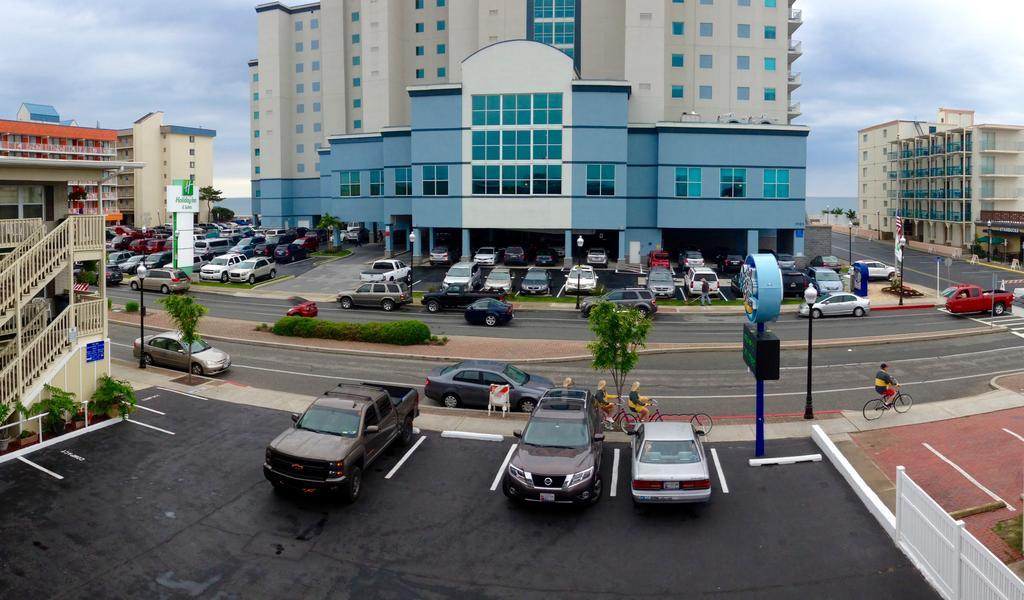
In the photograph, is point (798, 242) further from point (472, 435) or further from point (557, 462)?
point (557, 462)

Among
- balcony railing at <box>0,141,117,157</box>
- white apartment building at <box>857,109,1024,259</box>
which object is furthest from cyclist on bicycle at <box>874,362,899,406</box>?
balcony railing at <box>0,141,117,157</box>

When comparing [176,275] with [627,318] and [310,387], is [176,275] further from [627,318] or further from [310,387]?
[627,318]

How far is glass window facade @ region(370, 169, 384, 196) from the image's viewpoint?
7744 centimetres

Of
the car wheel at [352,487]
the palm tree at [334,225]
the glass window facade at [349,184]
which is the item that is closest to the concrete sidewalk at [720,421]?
the car wheel at [352,487]

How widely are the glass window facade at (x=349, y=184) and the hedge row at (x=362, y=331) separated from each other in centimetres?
4507

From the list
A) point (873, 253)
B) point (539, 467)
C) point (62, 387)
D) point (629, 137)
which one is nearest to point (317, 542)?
point (539, 467)

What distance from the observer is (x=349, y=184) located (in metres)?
79.3

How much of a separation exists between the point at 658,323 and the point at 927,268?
43905mm

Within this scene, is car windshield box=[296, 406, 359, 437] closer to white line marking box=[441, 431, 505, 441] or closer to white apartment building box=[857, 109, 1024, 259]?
white line marking box=[441, 431, 505, 441]

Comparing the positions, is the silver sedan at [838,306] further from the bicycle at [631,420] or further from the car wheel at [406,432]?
the car wheel at [406,432]

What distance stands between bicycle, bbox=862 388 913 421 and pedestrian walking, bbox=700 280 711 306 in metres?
23.3

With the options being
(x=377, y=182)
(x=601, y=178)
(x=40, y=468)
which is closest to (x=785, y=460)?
(x=40, y=468)

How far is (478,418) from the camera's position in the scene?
74.3 ft

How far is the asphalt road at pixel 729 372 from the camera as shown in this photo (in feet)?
84.4
